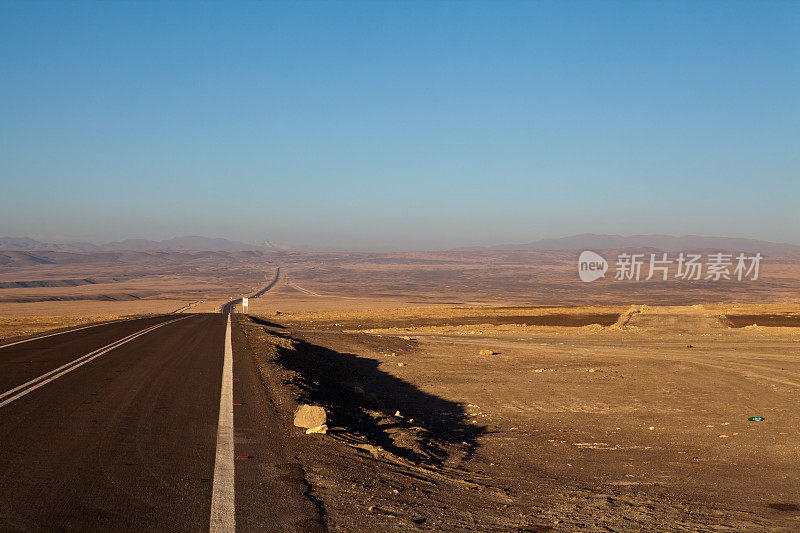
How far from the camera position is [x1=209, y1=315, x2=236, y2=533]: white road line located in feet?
16.8

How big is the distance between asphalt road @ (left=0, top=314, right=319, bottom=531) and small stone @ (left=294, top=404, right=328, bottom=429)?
1.10 ft

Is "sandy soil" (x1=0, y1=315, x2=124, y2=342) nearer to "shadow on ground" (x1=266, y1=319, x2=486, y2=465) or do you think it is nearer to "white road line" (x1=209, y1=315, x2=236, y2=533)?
"shadow on ground" (x1=266, y1=319, x2=486, y2=465)

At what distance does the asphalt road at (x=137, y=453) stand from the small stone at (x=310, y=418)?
1.10ft

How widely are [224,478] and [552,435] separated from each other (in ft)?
22.3

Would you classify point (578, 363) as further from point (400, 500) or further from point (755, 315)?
point (755, 315)

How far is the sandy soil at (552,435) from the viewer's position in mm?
6083

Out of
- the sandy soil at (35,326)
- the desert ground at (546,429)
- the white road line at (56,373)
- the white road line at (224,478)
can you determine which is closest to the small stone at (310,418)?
the desert ground at (546,429)

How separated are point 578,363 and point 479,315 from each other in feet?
90.5

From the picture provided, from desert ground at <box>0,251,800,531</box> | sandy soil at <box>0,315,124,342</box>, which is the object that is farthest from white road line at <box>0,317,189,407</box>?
sandy soil at <box>0,315,124,342</box>

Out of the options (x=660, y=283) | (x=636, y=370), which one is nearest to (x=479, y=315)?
(x=636, y=370)

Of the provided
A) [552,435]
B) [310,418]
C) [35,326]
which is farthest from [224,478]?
[35,326]

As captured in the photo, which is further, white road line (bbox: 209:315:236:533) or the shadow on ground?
the shadow on ground

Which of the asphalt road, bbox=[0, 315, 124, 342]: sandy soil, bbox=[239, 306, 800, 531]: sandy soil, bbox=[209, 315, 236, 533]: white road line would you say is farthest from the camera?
bbox=[0, 315, 124, 342]: sandy soil

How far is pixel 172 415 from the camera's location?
944 cm
